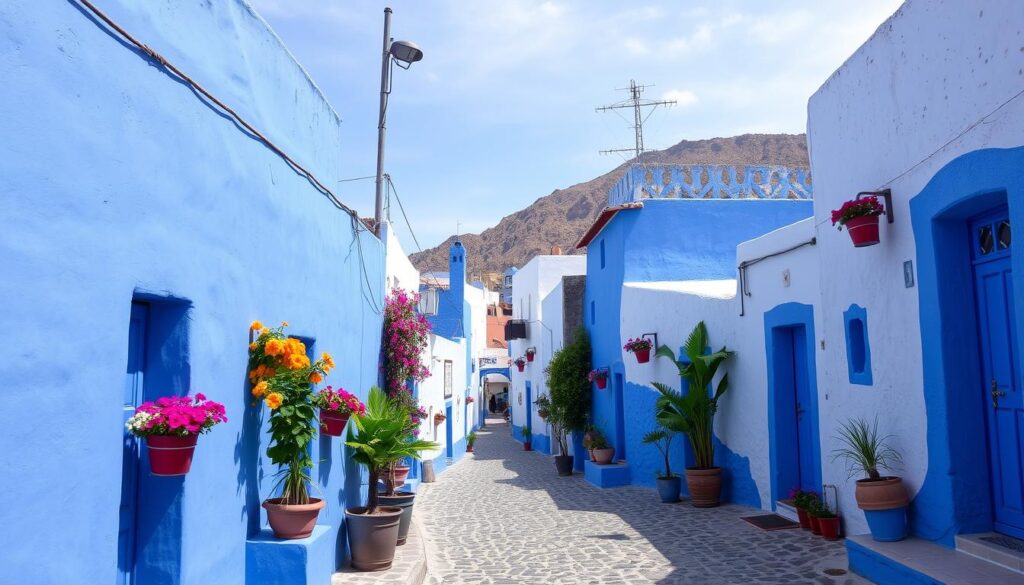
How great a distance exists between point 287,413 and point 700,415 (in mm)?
7246

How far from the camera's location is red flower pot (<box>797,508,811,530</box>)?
8071 millimetres

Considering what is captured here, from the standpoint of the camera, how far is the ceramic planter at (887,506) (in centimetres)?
589

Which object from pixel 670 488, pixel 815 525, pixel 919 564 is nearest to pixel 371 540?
pixel 919 564

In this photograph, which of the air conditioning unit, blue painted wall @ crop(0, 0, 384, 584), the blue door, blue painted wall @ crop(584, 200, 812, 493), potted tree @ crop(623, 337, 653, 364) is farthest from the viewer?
the air conditioning unit

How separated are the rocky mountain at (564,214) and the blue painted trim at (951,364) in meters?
77.4

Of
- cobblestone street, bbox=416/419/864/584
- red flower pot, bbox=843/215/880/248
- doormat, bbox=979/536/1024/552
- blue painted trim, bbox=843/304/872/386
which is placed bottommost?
cobblestone street, bbox=416/419/864/584

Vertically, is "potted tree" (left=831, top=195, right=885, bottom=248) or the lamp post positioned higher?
the lamp post

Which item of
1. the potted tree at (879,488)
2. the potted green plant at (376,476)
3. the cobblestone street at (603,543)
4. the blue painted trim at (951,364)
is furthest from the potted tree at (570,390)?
the blue painted trim at (951,364)

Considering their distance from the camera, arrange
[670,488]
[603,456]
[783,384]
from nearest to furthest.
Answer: [783,384]
[670,488]
[603,456]

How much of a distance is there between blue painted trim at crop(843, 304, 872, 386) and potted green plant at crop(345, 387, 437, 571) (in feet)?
13.2

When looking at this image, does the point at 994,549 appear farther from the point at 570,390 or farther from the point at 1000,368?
the point at 570,390

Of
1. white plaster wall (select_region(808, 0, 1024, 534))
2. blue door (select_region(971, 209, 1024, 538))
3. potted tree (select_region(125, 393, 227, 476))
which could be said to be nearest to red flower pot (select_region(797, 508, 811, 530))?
white plaster wall (select_region(808, 0, 1024, 534))

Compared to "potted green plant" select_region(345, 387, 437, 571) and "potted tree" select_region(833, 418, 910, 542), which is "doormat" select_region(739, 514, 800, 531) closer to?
"potted tree" select_region(833, 418, 910, 542)

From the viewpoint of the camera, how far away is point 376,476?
714cm
